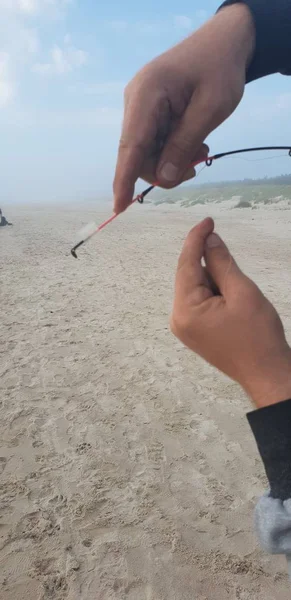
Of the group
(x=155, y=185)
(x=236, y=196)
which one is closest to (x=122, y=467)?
(x=155, y=185)

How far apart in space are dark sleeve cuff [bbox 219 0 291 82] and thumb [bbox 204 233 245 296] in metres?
0.67

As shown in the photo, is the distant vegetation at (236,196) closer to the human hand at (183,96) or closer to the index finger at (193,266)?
the human hand at (183,96)

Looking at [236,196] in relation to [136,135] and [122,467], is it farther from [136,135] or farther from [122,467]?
[136,135]

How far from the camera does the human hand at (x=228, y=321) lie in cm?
104

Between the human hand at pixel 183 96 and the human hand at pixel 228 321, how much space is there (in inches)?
13.1

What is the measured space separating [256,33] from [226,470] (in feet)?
8.30

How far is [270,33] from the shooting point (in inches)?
56.2

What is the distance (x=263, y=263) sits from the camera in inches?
342

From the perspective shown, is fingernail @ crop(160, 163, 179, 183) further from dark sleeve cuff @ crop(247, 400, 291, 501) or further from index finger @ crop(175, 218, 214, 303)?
dark sleeve cuff @ crop(247, 400, 291, 501)

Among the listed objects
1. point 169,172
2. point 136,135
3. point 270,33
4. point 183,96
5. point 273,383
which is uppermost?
point 270,33

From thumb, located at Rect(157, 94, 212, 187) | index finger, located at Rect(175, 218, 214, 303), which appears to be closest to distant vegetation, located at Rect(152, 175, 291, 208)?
thumb, located at Rect(157, 94, 212, 187)

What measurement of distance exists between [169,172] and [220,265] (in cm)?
44

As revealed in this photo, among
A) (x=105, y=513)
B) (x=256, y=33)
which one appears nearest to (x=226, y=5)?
(x=256, y=33)

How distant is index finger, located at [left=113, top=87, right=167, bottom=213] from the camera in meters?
1.39
